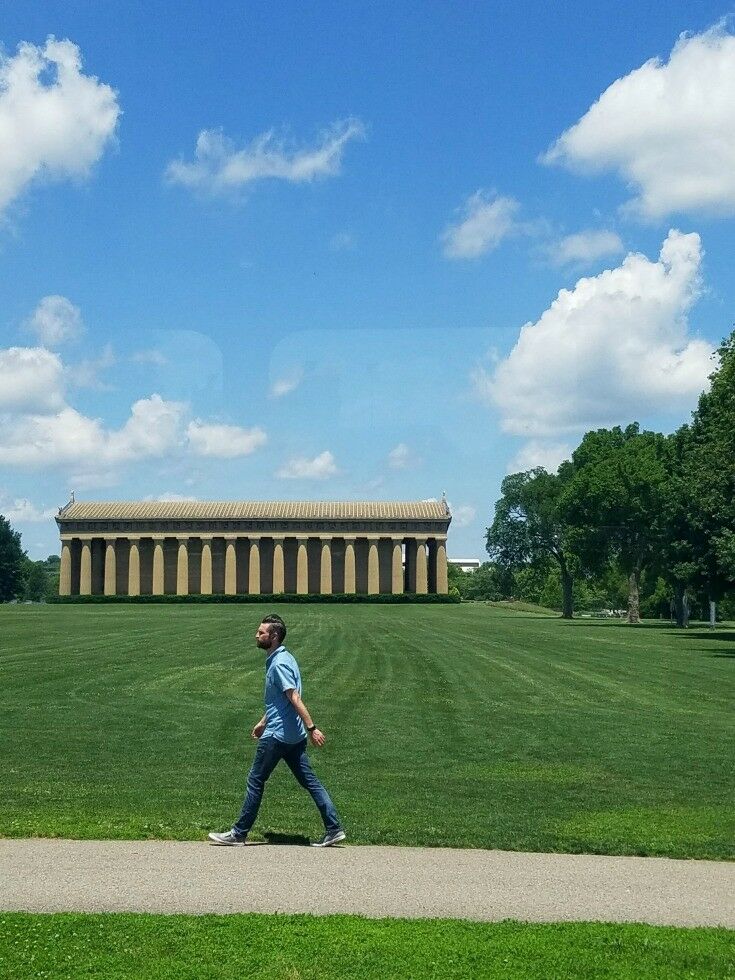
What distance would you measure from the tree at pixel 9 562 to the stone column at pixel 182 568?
→ 69.1 feet

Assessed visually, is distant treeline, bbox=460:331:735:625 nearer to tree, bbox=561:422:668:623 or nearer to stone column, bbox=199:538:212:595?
tree, bbox=561:422:668:623

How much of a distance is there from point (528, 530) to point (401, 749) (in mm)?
98586

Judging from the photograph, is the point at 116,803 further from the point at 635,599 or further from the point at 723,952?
the point at 635,599

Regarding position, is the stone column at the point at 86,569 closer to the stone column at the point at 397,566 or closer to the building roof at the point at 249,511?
the building roof at the point at 249,511

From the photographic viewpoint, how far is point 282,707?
36.7ft

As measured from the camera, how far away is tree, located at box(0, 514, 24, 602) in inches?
5556

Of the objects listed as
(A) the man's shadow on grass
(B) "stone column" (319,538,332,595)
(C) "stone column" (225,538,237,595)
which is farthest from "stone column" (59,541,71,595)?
(A) the man's shadow on grass

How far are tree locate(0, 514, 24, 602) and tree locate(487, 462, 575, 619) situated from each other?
207 ft

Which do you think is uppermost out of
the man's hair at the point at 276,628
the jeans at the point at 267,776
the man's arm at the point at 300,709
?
the man's hair at the point at 276,628

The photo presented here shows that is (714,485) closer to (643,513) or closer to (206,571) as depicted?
(643,513)

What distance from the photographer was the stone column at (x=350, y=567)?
470 feet

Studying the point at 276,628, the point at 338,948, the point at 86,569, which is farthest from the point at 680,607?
the point at 86,569

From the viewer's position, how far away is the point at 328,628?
6181cm

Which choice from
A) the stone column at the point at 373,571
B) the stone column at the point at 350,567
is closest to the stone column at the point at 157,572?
the stone column at the point at 350,567
